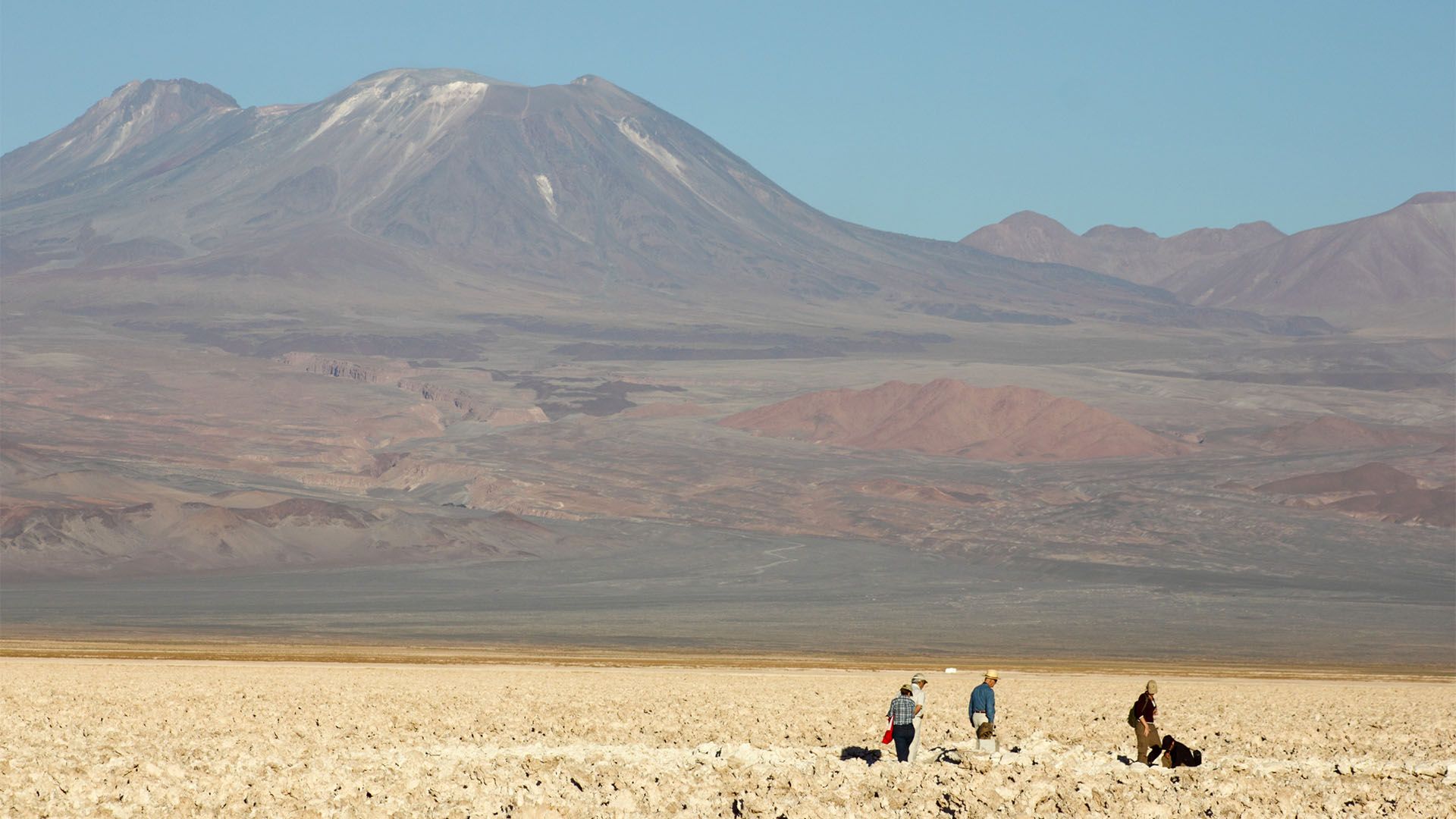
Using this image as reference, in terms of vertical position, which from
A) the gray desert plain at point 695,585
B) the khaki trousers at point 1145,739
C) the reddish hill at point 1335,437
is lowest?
the gray desert plain at point 695,585

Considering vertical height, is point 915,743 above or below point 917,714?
below

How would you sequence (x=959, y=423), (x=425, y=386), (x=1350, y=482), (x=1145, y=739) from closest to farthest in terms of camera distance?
(x=1145, y=739), (x=1350, y=482), (x=959, y=423), (x=425, y=386)

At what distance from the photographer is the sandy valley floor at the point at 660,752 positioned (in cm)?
1415

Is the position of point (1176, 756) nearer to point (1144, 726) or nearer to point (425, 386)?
point (1144, 726)

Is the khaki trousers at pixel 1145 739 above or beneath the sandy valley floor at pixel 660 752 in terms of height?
above

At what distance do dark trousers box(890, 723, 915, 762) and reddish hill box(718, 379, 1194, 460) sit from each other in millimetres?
122327

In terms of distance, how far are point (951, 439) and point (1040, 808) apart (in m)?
131

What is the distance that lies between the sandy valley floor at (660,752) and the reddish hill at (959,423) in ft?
371

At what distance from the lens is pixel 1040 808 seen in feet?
46.1

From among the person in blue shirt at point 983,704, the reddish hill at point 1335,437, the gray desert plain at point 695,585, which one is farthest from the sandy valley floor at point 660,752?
the reddish hill at point 1335,437

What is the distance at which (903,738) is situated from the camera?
16406 mm

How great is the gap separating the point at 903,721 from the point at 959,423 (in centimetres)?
13250

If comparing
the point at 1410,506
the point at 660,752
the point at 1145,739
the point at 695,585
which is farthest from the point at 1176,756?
the point at 1410,506

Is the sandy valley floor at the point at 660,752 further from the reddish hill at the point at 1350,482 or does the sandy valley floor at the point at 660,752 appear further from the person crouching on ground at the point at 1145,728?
the reddish hill at the point at 1350,482
